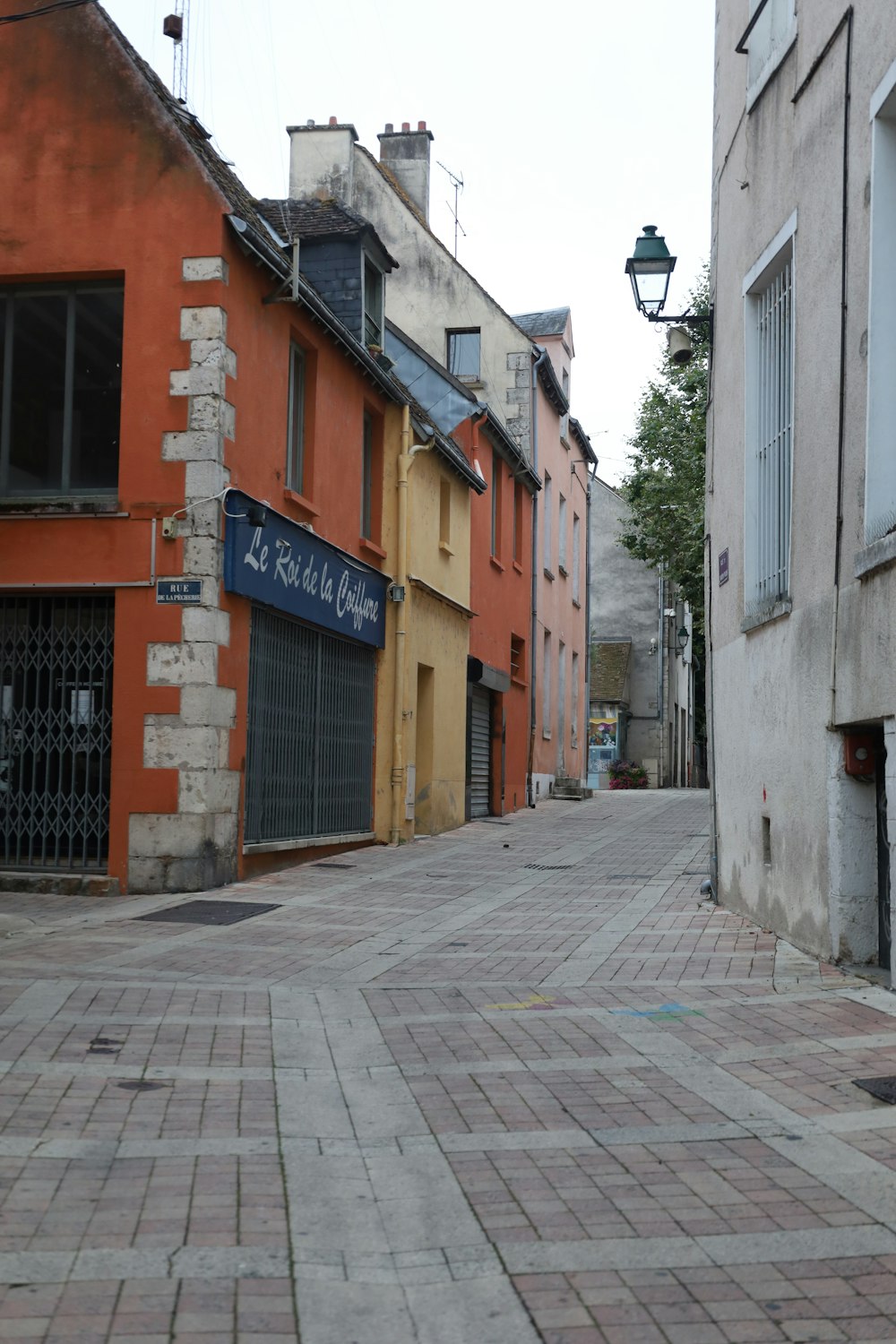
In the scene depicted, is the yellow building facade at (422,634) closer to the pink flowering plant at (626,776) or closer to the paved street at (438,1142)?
the paved street at (438,1142)

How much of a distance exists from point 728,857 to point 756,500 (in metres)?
2.87

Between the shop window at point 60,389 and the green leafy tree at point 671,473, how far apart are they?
51.7 feet

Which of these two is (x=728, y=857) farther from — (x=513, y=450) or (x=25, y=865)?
(x=513, y=450)

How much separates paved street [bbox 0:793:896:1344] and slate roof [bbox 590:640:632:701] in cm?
3449

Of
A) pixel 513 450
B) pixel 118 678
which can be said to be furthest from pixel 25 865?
pixel 513 450

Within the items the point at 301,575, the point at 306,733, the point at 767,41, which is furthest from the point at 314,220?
the point at 767,41

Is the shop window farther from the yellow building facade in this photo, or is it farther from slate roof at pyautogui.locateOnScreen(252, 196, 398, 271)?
the yellow building facade

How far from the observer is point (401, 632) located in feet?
56.0

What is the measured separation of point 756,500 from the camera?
10.3m

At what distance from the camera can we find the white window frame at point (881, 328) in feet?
24.5

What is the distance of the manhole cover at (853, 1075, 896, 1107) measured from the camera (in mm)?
5086

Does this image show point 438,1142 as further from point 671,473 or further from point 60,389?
point 671,473

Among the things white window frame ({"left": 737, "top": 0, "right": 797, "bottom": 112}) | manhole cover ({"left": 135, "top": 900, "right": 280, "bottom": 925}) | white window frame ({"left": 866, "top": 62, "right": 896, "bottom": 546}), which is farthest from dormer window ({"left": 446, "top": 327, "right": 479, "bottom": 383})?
white window frame ({"left": 866, "top": 62, "right": 896, "bottom": 546})

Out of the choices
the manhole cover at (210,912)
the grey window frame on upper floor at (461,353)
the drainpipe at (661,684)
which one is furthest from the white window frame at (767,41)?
the drainpipe at (661,684)
